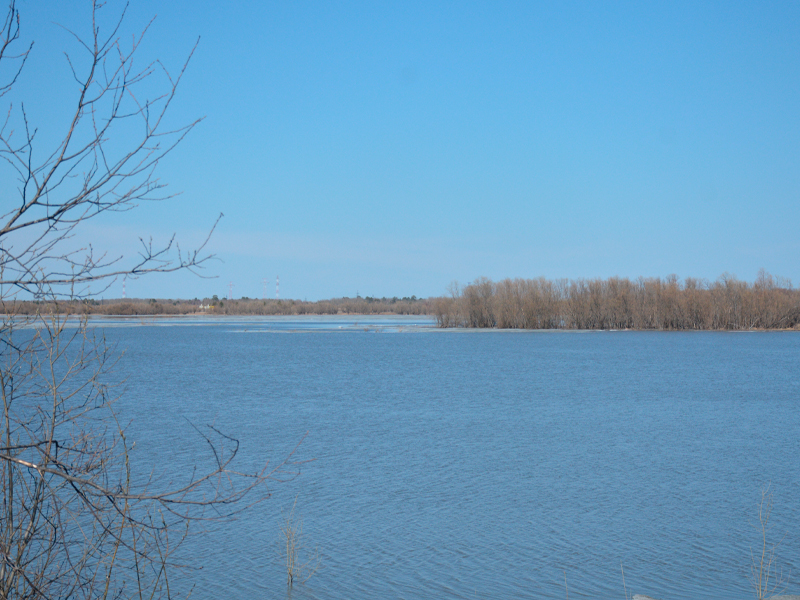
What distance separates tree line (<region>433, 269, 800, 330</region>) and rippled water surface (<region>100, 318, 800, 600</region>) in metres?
37.5

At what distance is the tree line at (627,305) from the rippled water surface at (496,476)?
123 ft

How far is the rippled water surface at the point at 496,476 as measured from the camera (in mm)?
7172

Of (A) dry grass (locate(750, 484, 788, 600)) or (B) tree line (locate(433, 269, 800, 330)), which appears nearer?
(A) dry grass (locate(750, 484, 788, 600))

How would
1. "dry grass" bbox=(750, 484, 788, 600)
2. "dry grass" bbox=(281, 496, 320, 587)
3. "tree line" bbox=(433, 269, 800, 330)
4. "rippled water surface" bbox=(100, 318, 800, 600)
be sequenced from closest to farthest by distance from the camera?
"dry grass" bbox=(750, 484, 788, 600)
"dry grass" bbox=(281, 496, 320, 587)
"rippled water surface" bbox=(100, 318, 800, 600)
"tree line" bbox=(433, 269, 800, 330)

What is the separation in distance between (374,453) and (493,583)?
5.65 metres

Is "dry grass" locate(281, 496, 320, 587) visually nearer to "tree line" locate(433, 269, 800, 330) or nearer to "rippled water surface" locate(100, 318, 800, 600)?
"rippled water surface" locate(100, 318, 800, 600)

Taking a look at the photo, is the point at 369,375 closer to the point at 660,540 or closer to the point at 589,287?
the point at 660,540

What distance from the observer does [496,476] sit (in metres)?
10.9

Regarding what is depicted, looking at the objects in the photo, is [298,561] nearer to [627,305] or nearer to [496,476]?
[496,476]

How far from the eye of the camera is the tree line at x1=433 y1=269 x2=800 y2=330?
62.1 m

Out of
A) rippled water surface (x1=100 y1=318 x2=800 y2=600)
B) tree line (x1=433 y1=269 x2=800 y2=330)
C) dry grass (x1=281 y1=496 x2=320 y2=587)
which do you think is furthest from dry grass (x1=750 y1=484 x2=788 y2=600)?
tree line (x1=433 y1=269 x2=800 y2=330)

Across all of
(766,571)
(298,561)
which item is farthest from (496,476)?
(766,571)

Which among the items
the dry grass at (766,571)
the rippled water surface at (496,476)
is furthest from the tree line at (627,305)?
the dry grass at (766,571)

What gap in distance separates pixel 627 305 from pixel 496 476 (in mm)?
55575
